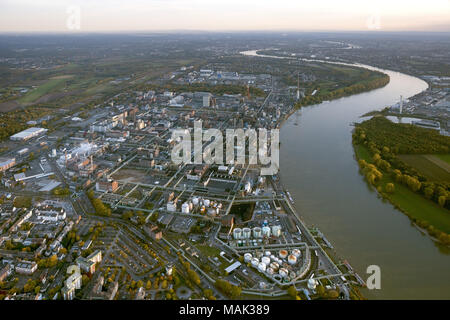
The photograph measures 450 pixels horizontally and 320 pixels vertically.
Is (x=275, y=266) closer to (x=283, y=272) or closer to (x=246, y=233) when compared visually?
(x=283, y=272)

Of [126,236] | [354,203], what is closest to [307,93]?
[354,203]

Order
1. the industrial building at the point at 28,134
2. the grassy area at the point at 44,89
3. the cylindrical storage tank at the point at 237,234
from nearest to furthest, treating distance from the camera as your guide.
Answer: the cylindrical storage tank at the point at 237,234 → the industrial building at the point at 28,134 → the grassy area at the point at 44,89

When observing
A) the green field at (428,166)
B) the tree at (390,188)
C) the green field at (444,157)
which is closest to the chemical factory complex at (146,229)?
the tree at (390,188)

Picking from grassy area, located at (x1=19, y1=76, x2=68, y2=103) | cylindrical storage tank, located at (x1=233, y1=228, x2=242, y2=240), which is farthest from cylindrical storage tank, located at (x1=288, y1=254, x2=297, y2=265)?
grassy area, located at (x1=19, y1=76, x2=68, y2=103)

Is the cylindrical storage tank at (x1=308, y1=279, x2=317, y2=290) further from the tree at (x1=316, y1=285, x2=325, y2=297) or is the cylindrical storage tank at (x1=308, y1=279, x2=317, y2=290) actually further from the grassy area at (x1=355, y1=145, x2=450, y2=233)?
the grassy area at (x1=355, y1=145, x2=450, y2=233)

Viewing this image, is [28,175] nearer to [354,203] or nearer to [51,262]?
[51,262]

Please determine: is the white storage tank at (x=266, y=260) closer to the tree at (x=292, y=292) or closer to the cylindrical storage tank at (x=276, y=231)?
the tree at (x=292, y=292)

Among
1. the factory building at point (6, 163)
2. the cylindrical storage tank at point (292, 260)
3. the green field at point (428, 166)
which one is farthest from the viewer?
the factory building at point (6, 163)

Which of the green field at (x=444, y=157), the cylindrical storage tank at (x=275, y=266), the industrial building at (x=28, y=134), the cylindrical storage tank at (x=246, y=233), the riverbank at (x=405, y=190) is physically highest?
the industrial building at (x=28, y=134)
